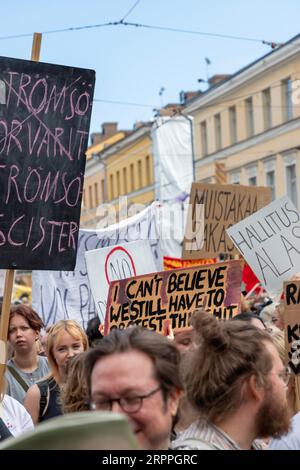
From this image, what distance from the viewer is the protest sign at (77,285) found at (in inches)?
346

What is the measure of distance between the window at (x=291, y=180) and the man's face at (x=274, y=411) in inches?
1359

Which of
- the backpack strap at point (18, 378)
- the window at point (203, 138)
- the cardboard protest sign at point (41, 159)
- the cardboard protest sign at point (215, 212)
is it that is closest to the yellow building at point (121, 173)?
the window at point (203, 138)

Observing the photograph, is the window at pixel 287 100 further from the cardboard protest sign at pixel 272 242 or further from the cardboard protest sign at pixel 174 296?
the cardboard protest sign at pixel 174 296

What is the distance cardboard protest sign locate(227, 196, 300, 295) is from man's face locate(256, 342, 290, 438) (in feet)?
12.1

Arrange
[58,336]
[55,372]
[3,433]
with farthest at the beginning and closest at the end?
1. [58,336]
2. [55,372]
3. [3,433]

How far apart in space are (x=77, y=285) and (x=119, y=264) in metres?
2.16

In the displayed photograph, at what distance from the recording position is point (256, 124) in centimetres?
4000

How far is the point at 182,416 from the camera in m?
2.90

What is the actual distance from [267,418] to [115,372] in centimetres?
52

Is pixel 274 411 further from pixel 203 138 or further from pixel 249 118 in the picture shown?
pixel 203 138

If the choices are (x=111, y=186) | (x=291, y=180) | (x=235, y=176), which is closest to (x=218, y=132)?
(x=235, y=176)

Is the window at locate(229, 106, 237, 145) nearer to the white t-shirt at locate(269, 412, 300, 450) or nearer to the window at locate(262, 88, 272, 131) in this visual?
the window at locate(262, 88, 272, 131)
